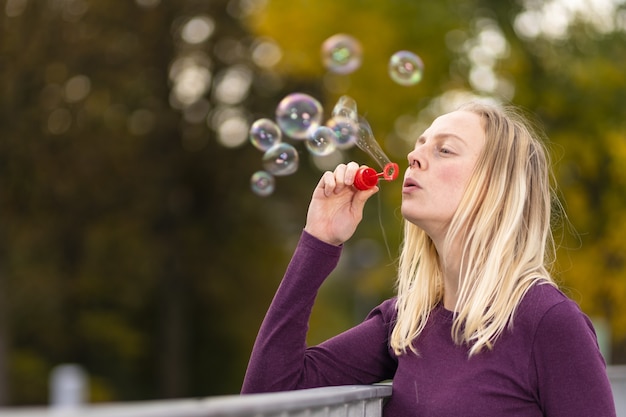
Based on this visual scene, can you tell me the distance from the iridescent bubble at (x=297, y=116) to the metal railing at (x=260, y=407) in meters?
2.33

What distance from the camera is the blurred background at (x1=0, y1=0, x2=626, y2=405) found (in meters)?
10.8

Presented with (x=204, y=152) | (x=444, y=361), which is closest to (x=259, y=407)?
(x=444, y=361)

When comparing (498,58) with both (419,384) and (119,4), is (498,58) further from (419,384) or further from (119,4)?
(419,384)

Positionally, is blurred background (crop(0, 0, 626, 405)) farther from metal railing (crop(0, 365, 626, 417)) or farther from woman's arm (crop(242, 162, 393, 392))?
metal railing (crop(0, 365, 626, 417))

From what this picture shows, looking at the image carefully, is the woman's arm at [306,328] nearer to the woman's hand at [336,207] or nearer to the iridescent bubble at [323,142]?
the woman's hand at [336,207]

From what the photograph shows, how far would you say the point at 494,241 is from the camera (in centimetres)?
248

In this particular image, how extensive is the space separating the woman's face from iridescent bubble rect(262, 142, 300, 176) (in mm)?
1748

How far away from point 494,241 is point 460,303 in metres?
0.16

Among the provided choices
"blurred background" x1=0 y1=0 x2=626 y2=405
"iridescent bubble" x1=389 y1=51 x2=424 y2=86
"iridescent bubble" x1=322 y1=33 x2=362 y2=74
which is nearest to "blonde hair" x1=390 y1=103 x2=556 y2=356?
"iridescent bubble" x1=389 y1=51 x2=424 y2=86

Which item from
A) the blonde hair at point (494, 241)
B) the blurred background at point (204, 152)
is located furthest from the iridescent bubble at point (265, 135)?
the blurred background at point (204, 152)

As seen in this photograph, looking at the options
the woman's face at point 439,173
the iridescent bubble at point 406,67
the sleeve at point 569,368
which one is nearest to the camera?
the sleeve at point 569,368

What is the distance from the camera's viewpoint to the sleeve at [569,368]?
2209 mm

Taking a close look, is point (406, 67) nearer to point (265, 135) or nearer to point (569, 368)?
point (265, 135)

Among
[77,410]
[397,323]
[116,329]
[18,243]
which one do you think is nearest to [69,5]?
[18,243]
